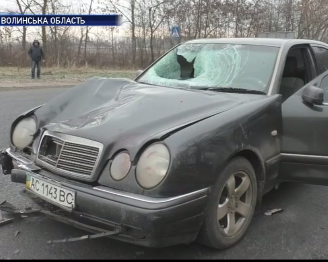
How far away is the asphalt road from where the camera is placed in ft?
9.09

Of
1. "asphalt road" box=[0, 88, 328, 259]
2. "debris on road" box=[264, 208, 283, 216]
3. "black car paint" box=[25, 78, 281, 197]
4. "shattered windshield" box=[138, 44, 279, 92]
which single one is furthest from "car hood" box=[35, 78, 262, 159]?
"debris on road" box=[264, 208, 283, 216]

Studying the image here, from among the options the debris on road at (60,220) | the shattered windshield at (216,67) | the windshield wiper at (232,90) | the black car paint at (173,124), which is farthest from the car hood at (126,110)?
the debris on road at (60,220)

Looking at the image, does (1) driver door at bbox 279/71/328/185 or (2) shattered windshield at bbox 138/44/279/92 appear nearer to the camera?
(1) driver door at bbox 279/71/328/185

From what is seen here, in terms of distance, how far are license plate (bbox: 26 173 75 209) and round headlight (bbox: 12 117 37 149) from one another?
20.3 inches

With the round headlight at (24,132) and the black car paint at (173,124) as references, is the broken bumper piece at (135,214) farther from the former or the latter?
the round headlight at (24,132)

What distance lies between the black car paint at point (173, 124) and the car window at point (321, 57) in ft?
4.08

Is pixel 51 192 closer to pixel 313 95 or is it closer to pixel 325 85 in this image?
pixel 313 95

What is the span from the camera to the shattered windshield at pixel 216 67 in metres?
3.62

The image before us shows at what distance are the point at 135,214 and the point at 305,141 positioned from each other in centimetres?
182

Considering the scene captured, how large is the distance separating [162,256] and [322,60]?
9.64ft

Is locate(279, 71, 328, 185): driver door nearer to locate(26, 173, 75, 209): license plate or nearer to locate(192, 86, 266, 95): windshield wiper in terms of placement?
locate(192, 86, 266, 95): windshield wiper

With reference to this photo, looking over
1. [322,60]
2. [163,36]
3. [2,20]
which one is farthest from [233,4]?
[322,60]

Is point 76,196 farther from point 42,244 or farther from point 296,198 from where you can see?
point 296,198

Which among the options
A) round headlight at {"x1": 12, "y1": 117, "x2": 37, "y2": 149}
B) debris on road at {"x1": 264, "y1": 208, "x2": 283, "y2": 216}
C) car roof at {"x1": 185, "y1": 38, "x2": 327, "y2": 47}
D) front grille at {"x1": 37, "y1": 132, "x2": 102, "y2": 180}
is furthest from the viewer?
car roof at {"x1": 185, "y1": 38, "x2": 327, "y2": 47}
